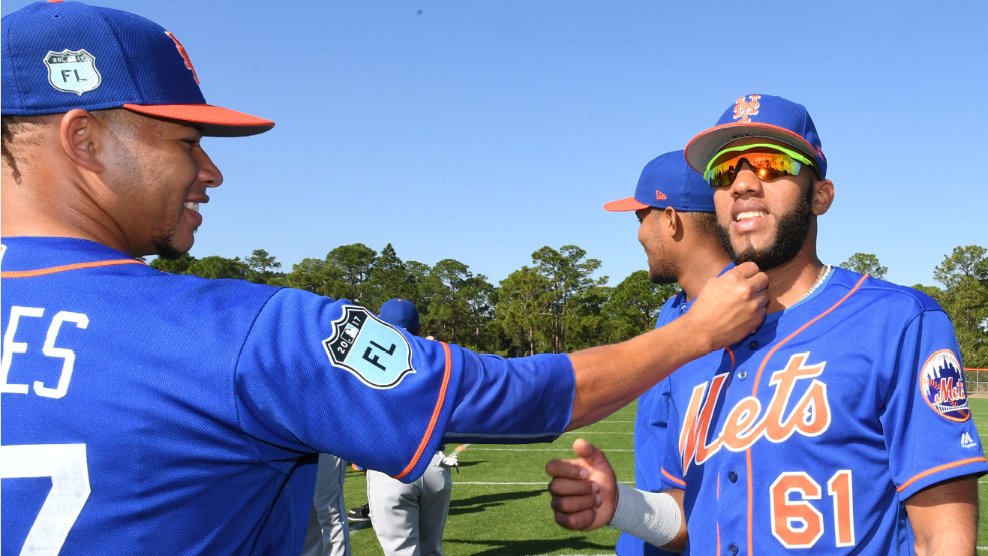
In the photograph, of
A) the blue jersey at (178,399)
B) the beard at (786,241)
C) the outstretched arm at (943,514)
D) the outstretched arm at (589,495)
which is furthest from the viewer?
the beard at (786,241)

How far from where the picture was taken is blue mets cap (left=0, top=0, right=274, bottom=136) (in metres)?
1.85

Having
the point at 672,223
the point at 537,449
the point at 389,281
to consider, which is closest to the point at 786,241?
the point at 672,223

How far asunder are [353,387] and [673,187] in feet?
11.8

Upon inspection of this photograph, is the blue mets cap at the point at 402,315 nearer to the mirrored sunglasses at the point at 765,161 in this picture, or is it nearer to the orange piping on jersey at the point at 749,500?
the mirrored sunglasses at the point at 765,161

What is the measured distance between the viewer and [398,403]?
5.71ft

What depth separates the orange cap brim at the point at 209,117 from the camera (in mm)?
1941

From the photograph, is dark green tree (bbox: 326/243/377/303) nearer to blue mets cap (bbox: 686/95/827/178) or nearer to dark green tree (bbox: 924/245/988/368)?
dark green tree (bbox: 924/245/988/368)

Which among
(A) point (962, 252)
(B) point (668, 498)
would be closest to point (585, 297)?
(A) point (962, 252)

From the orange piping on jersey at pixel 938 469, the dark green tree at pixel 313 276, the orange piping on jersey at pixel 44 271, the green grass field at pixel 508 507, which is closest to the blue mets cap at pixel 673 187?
the orange piping on jersey at pixel 938 469

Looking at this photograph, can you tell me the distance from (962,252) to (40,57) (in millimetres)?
92952

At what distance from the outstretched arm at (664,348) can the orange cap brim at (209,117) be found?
1108 millimetres

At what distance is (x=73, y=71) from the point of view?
6.15ft

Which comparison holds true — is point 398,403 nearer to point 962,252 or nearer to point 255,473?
point 255,473

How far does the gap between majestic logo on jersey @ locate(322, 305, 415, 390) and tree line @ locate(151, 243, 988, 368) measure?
7138 cm
